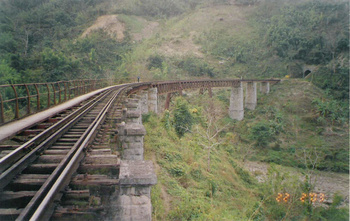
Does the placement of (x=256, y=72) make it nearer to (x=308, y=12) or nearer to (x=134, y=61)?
(x=308, y=12)

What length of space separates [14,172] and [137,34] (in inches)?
2734

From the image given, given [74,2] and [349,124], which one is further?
[74,2]

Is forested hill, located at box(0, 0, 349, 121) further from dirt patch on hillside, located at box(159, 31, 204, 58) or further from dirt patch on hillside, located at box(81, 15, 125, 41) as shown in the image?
dirt patch on hillside, located at box(159, 31, 204, 58)

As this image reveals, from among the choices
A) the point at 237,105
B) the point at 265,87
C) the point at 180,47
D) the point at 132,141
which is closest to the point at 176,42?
the point at 180,47

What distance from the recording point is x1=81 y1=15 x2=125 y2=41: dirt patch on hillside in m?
62.1

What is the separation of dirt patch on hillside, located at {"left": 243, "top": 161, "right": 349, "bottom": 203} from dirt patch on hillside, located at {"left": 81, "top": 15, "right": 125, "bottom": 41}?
162 feet

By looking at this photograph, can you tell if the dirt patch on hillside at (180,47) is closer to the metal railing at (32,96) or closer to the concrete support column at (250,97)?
Answer: the concrete support column at (250,97)

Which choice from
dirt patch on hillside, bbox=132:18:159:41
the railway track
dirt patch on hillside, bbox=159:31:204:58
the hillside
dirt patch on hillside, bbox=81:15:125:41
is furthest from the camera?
dirt patch on hillside, bbox=132:18:159:41

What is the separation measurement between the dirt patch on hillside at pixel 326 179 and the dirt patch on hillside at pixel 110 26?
49466 millimetres

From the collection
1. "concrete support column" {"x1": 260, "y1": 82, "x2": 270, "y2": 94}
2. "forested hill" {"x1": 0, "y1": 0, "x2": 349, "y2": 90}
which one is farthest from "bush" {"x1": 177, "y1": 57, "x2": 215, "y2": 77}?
"concrete support column" {"x1": 260, "y1": 82, "x2": 270, "y2": 94}

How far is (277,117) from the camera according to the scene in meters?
33.4

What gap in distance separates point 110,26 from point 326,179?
60.4 m

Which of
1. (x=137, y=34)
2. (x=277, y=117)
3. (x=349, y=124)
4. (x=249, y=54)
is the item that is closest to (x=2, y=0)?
(x=137, y=34)

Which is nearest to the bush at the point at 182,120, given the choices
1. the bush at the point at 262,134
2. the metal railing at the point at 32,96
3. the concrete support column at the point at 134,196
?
the metal railing at the point at 32,96
